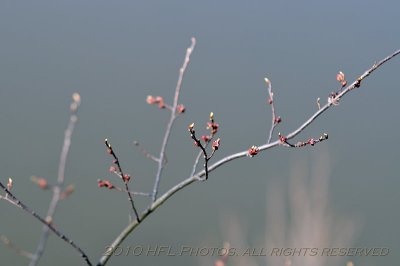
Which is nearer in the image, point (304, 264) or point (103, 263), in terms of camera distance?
point (103, 263)

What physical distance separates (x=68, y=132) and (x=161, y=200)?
1.10ft

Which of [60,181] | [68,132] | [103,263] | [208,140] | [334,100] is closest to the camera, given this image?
[60,181]

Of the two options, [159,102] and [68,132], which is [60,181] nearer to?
[68,132]

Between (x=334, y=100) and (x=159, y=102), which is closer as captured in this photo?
(x=334, y=100)

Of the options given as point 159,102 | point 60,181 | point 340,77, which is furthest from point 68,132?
point 340,77

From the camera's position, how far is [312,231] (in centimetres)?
444

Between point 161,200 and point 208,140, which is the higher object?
point 208,140

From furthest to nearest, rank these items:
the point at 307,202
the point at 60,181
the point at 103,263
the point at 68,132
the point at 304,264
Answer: the point at 307,202, the point at 304,264, the point at 103,263, the point at 68,132, the point at 60,181

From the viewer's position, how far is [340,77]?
5.37 feet

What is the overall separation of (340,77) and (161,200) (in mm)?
690

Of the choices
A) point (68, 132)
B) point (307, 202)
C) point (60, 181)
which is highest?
point (307, 202)

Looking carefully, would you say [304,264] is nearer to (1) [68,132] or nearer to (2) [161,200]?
(2) [161,200]

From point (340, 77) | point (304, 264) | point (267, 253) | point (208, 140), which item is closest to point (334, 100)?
point (340, 77)

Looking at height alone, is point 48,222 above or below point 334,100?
below
